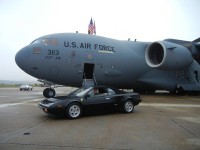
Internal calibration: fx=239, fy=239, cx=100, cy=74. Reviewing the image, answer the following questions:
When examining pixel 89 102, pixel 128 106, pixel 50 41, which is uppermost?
pixel 50 41

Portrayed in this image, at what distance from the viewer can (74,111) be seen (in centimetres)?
804

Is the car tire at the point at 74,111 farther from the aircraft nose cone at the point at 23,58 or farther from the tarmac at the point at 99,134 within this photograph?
the aircraft nose cone at the point at 23,58

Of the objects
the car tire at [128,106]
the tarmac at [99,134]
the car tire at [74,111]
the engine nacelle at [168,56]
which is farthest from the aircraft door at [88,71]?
the tarmac at [99,134]

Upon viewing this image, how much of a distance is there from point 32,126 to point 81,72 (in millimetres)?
9488

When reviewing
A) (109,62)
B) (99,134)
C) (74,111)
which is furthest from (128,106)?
(109,62)

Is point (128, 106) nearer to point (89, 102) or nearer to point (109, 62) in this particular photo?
point (89, 102)

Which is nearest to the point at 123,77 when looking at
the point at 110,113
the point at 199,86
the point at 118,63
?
the point at 118,63

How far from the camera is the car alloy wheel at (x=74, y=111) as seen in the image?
7.90 m

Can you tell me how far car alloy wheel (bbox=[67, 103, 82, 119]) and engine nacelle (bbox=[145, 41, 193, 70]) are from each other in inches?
388

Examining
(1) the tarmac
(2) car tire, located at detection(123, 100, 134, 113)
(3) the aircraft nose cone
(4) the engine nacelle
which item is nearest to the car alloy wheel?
(1) the tarmac

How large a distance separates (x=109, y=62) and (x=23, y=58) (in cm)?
581

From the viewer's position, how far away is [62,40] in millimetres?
15641

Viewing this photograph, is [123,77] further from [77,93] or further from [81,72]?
[77,93]

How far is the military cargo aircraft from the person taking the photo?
49.1 ft
